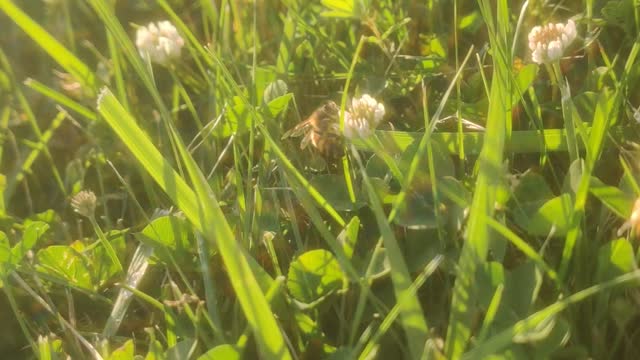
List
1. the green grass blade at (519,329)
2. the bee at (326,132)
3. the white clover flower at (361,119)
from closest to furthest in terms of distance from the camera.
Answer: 1. the green grass blade at (519,329)
2. the white clover flower at (361,119)
3. the bee at (326,132)

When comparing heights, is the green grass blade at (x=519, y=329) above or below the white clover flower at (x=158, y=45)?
below

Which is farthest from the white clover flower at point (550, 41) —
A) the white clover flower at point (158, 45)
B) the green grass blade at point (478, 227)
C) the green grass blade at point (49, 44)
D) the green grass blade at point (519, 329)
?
the green grass blade at point (49, 44)

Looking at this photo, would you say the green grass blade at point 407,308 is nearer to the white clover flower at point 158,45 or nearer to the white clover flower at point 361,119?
the white clover flower at point 361,119

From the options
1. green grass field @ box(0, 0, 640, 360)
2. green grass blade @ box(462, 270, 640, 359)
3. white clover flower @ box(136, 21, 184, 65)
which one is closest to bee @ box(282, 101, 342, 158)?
green grass field @ box(0, 0, 640, 360)

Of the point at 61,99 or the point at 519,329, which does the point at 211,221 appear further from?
the point at 61,99

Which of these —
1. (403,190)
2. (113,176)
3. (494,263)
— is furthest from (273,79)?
(494,263)

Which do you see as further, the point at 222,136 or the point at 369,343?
the point at 222,136

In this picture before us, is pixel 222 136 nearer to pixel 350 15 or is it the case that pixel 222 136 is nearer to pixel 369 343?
pixel 350 15
